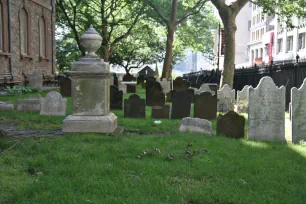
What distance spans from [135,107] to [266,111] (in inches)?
163

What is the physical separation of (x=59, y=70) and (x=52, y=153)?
4627 centimetres

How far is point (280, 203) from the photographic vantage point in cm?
412

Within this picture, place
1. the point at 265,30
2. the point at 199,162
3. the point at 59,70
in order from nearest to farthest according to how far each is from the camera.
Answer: the point at 199,162 → the point at 59,70 → the point at 265,30

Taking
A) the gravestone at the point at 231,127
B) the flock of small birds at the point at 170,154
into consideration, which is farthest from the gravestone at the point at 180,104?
the flock of small birds at the point at 170,154

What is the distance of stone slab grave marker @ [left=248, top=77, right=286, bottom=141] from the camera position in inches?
301

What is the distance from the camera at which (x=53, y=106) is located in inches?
408

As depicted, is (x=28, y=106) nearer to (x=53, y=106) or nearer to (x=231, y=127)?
(x=53, y=106)

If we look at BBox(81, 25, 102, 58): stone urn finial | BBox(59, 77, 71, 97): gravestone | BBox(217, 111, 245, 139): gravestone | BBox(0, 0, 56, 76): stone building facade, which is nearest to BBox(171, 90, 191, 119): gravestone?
BBox(217, 111, 245, 139): gravestone

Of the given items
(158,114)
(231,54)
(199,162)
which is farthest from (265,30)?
(199,162)

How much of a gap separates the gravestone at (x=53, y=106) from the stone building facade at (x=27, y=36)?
39.8 ft

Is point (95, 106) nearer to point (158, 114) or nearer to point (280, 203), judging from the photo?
point (158, 114)

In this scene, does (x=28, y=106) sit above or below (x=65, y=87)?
below

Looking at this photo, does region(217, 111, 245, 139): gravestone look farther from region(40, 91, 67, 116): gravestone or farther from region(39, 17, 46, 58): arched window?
region(39, 17, 46, 58): arched window

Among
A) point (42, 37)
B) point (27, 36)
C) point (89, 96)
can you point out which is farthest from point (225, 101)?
point (42, 37)
